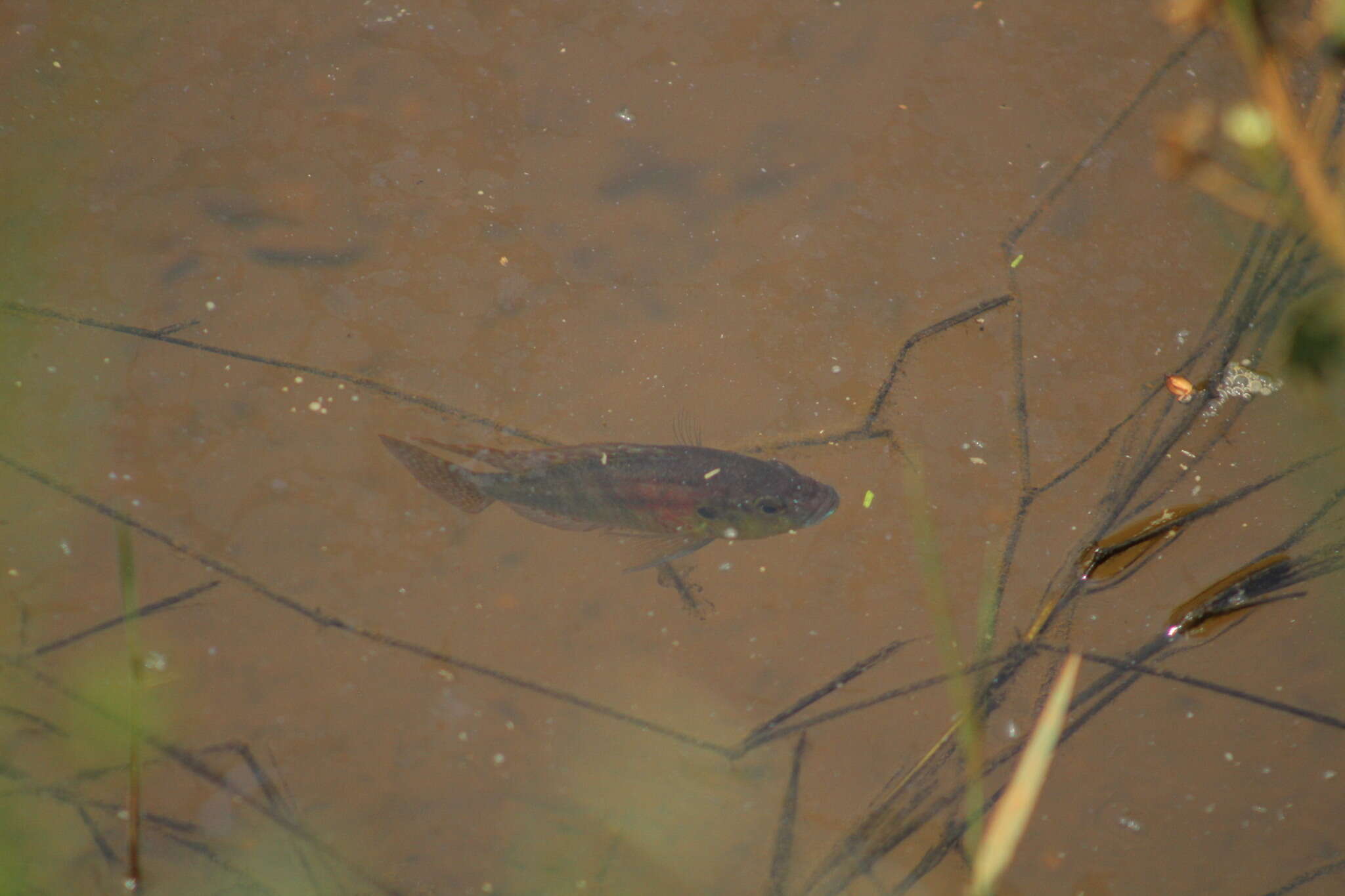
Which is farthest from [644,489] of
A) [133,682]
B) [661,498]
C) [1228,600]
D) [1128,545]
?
[1228,600]

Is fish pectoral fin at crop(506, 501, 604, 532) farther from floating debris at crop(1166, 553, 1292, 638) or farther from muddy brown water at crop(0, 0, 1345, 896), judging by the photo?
floating debris at crop(1166, 553, 1292, 638)

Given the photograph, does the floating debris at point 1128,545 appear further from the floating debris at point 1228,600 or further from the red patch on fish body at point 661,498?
the red patch on fish body at point 661,498

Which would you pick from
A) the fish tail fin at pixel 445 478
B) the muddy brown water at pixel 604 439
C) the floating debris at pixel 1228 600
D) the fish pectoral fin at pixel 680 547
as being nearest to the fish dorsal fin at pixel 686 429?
the muddy brown water at pixel 604 439

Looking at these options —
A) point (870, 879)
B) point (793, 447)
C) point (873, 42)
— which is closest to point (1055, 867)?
A: point (870, 879)

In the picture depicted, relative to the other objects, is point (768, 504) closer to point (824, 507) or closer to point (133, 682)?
point (824, 507)

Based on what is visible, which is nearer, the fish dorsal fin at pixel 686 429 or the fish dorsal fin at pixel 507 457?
the fish dorsal fin at pixel 507 457

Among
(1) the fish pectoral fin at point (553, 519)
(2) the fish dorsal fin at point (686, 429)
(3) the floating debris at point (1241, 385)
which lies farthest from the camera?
(3) the floating debris at point (1241, 385)

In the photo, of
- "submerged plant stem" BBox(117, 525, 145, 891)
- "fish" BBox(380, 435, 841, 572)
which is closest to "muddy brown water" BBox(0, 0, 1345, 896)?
"submerged plant stem" BBox(117, 525, 145, 891)

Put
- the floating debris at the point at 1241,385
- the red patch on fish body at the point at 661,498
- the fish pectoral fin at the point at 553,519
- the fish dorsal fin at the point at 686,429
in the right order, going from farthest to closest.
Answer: the floating debris at the point at 1241,385 < the fish dorsal fin at the point at 686,429 < the fish pectoral fin at the point at 553,519 < the red patch on fish body at the point at 661,498
